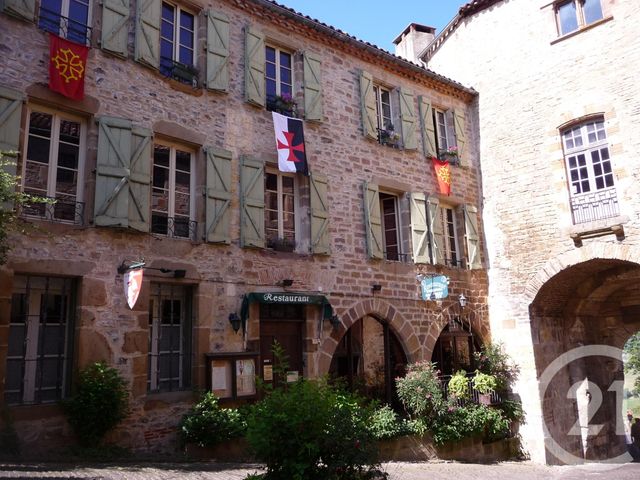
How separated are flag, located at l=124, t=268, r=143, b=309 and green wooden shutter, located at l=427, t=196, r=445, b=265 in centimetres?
Answer: 626

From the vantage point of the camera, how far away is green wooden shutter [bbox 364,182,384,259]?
9.98m

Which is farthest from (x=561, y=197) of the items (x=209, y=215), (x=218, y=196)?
(x=209, y=215)

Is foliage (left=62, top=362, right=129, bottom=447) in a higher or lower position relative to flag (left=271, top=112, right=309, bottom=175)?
lower

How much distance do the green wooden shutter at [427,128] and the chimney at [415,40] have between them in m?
3.56

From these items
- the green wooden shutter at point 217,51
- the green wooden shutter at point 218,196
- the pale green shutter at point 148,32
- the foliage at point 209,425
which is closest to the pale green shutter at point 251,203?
the green wooden shutter at point 218,196

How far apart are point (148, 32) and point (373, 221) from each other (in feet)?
16.3

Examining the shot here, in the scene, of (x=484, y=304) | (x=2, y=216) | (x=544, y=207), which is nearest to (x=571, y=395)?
(x=484, y=304)

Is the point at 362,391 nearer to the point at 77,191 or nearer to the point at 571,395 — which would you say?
the point at 571,395

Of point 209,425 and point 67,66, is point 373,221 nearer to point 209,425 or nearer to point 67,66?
point 209,425

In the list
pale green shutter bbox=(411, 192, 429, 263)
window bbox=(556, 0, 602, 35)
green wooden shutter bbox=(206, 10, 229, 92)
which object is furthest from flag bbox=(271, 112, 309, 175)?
window bbox=(556, 0, 602, 35)

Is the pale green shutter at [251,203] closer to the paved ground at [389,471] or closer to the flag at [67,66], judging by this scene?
the flag at [67,66]

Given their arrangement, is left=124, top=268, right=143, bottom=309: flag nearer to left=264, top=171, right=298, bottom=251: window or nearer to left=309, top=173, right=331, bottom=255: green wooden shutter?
left=264, top=171, right=298, bottom=251: window

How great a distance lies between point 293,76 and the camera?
9.93 meters

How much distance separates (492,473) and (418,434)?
1257 mm
